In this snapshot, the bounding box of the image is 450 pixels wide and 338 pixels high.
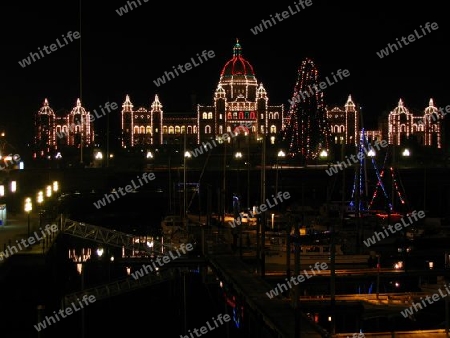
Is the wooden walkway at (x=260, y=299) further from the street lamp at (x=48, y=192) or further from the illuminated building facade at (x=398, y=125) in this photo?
the illuminated building facade at (x=398, y=125)

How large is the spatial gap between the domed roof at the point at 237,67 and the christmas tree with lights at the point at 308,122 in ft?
143

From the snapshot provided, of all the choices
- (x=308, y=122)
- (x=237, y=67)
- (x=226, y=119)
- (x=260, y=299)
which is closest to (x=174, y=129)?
(x=226, y=119)

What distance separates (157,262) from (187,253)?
9.02ft

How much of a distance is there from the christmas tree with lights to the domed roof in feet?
143

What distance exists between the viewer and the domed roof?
13000 cm

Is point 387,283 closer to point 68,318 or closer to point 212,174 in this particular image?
point 68,318

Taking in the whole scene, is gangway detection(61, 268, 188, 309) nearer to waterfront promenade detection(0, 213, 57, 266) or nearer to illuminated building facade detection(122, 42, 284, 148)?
waterfront promenade detection(0, 213, 57, 266)

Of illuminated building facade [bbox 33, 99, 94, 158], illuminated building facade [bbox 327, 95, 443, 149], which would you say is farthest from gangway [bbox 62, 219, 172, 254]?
illuminated building facade [bbox 327, 95, 443, 149]

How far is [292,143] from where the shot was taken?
287 ft

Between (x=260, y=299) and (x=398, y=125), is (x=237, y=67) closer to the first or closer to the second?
(x=398, y=125)

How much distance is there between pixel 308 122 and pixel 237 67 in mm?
48759

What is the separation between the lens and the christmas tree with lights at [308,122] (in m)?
→ 79.4

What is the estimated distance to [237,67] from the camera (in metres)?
131

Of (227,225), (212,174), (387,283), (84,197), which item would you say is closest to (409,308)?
(387,283)
